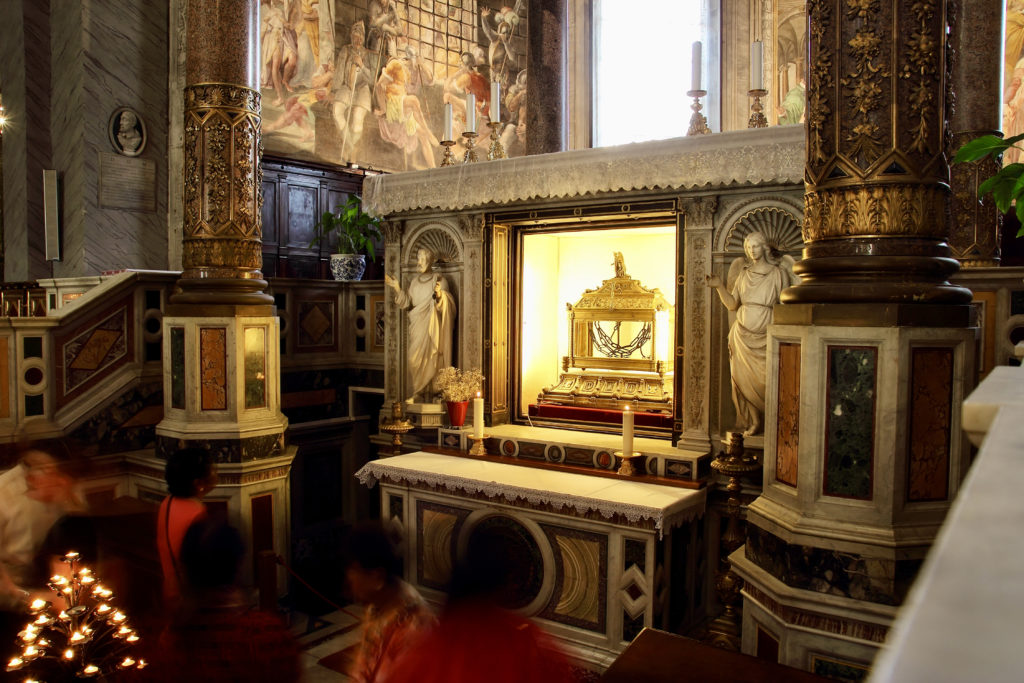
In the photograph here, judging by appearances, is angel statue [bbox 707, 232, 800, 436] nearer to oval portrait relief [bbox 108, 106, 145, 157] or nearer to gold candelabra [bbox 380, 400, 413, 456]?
gold candelabra [bbox 380, 400, 413, 456]

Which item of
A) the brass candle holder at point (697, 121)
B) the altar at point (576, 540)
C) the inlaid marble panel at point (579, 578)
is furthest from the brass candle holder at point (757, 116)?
the inlaid marble panel at point (579, 578)

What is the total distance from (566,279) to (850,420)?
14.2 ft

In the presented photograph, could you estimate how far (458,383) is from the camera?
258 inches

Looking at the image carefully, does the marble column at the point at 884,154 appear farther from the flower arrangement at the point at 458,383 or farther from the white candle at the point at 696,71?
the flower arrangement at the point at 458,383

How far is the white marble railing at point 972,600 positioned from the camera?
0.49m

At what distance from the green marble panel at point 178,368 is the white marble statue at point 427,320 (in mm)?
1931

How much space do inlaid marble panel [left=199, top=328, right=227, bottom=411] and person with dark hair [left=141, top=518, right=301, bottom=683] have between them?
10.5 ft

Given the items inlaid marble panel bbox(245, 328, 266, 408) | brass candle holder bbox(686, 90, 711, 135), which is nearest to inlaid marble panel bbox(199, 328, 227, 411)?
inlaid marble panel bbox(245, 328, 266, 408)

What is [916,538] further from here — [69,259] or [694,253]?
[69,259]

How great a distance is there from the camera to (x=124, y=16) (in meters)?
9.03

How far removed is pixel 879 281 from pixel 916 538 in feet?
3.55

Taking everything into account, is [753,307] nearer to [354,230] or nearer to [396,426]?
[396,426]

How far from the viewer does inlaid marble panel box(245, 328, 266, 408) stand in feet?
19.9

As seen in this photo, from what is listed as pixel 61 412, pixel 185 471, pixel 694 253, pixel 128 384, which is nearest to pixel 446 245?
pixel 694 253
